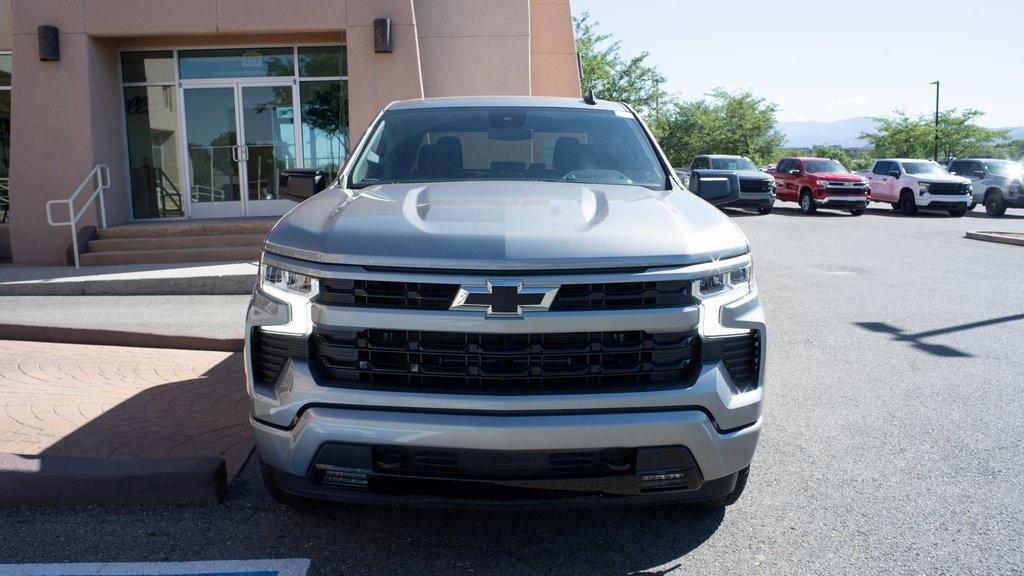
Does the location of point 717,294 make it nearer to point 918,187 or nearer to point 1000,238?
point 1000,238

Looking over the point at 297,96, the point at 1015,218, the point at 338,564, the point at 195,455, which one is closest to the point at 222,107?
the point at 297,96

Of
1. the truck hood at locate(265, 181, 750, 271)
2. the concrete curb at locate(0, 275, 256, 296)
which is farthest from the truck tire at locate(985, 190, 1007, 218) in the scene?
the truck hood at locate(265, 181, 750, 271)

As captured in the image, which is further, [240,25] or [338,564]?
[240,25]

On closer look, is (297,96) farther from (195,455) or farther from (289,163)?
(195,455)

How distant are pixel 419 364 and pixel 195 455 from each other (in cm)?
192

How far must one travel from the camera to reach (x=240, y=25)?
42.9 ft

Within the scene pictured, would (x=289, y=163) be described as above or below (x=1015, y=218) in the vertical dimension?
above

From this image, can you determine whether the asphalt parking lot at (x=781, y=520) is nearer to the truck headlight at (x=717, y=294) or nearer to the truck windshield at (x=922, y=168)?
the truck headlight at (x=717, y=294)

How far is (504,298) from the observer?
290 cm

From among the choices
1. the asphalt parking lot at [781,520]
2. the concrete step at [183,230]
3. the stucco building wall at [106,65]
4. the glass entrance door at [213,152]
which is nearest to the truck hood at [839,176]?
the stucco building wall at [106,65]

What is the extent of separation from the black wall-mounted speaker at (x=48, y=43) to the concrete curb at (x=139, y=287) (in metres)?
4.10

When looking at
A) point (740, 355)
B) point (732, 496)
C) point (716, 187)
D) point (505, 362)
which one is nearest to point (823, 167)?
point (716, 187)

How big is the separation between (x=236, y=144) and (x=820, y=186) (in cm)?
1811

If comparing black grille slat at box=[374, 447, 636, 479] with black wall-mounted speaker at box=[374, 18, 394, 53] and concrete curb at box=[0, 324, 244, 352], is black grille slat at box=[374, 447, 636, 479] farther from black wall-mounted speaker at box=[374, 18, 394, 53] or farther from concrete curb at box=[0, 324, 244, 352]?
black wall-mounted speaker at box=[374, 18, 394, 53]
